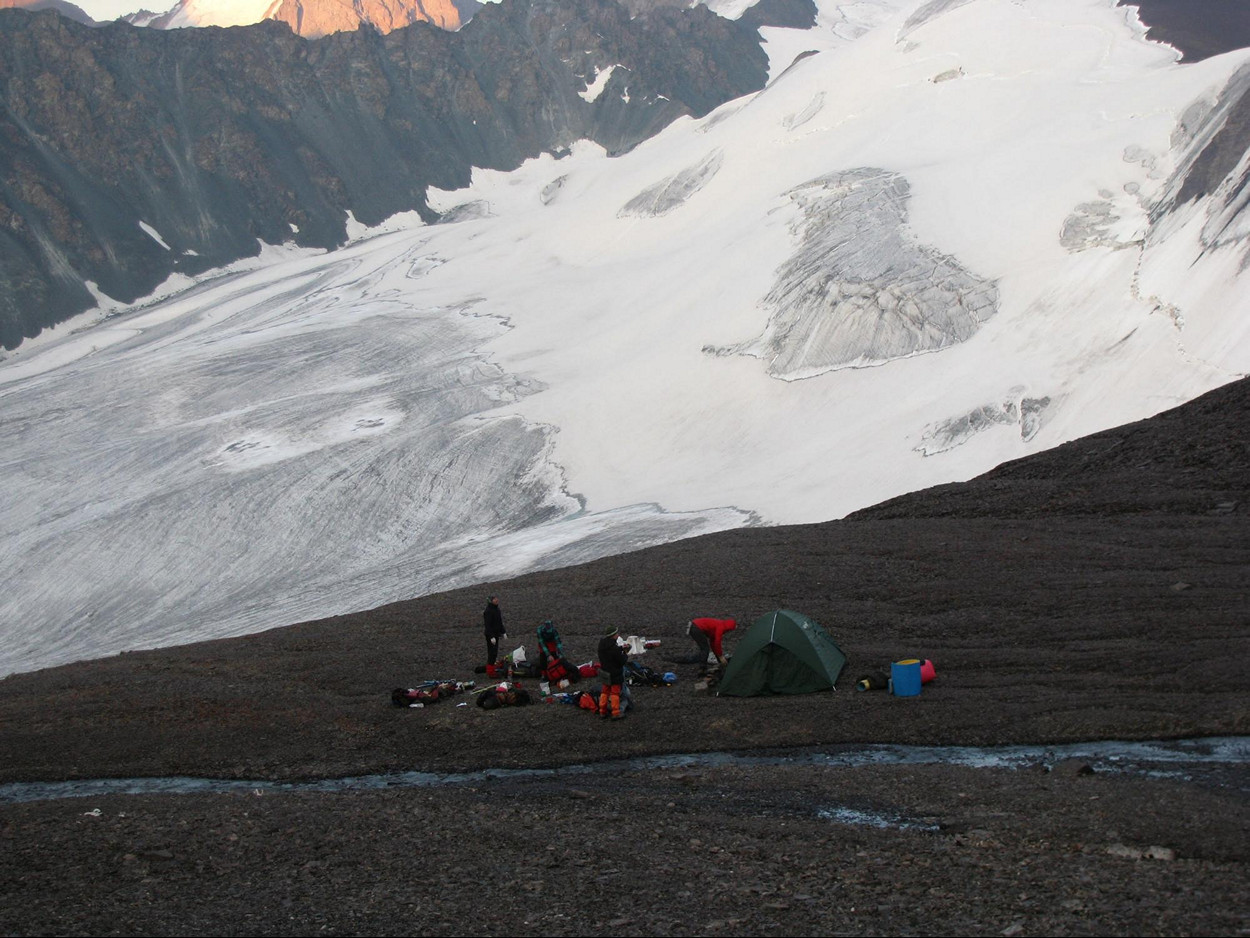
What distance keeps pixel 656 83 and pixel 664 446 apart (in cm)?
10799

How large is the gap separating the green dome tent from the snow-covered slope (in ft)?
24.6

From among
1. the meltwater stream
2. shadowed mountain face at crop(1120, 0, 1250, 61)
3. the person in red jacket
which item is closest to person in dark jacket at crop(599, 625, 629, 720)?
the meltwater stream

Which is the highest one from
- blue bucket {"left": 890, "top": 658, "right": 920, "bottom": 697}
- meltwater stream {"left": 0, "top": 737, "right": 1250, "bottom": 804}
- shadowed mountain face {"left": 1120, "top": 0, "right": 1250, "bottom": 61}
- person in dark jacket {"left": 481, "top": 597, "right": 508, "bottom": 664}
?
shadowed mountain face {"left": 1120, "top": 0, "right": 1250, "bottom": 61}

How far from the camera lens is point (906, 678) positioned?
15383mm

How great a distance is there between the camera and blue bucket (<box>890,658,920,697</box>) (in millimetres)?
15359

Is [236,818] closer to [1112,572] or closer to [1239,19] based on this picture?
[1112,572]

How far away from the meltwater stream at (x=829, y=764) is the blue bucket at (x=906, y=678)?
1.31m

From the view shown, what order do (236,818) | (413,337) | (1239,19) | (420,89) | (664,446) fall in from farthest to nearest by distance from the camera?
(420,89), (1239,19), (413,337), (664,446), (236,818)

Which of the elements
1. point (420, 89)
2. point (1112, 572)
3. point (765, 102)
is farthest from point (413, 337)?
point (420, 89)

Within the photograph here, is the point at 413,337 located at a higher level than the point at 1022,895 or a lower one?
higher

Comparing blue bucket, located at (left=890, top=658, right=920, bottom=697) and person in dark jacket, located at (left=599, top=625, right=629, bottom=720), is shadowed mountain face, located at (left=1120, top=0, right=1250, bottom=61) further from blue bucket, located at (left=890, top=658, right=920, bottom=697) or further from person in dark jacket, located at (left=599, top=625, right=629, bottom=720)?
person in dark jacket, located at (left=599, top=625, right=629, bottom=720)

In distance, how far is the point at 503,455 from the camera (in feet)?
155

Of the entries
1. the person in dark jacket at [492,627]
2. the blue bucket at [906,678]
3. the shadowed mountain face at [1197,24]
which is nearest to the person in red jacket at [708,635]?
the blue bucket at [906,678]

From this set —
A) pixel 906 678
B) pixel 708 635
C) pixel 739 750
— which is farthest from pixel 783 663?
pixel 739 750
